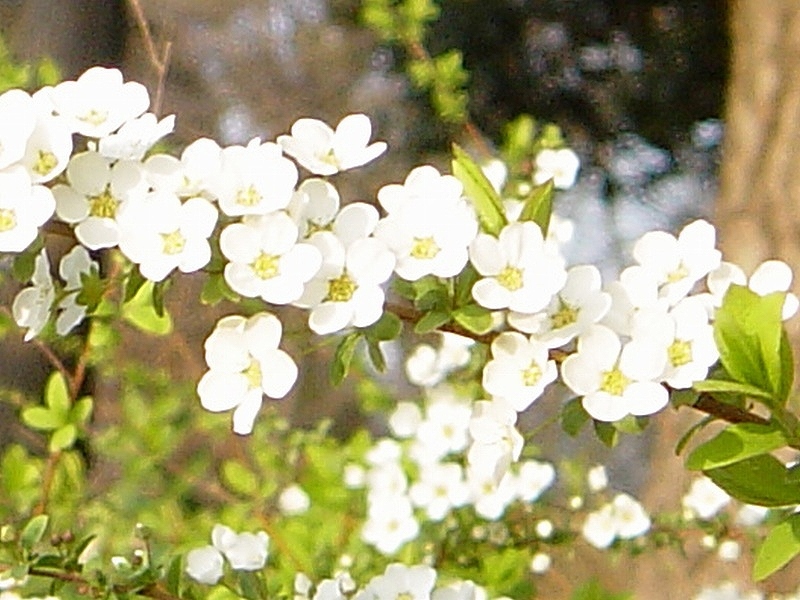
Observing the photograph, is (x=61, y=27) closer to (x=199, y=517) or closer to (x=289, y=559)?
(x=199, y=517)

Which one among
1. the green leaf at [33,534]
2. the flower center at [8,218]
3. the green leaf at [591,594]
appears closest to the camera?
the flower center at [8,218]

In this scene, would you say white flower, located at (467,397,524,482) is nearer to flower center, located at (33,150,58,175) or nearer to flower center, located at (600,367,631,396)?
flower center, located at (600,367,631,396)

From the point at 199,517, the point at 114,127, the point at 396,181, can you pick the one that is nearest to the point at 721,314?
the point at 114,127

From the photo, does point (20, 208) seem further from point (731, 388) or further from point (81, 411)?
point (81, 411)

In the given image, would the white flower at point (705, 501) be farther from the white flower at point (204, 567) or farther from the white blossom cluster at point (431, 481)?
the white flower at point (204, 567)

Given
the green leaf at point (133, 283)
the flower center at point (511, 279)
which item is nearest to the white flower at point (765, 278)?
the flower center at point (511, 279)

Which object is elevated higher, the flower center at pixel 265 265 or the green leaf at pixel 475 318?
the flower center at pixel 265 265
